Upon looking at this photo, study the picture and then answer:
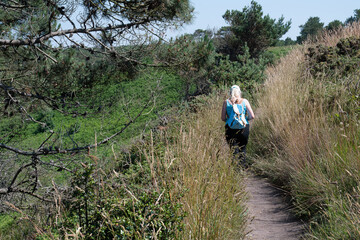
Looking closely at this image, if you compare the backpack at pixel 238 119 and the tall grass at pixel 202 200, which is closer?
the tall grass at pixel 202 200

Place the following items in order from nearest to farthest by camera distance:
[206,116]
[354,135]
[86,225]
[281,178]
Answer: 1. [86,225]
2. [354,135]
3. [281,178]
4. [206,116]

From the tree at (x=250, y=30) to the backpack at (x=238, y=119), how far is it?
12.7 m

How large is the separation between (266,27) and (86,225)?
1702cm

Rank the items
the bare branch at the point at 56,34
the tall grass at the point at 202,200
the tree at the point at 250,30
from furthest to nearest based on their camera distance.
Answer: the tree at the point at 250,30 < the bare branch at the point at 56,34 < the tall grass at the point at 202,200

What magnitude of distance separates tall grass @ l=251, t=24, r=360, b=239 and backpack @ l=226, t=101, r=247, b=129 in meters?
0.61

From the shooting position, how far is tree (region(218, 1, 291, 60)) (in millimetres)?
17484

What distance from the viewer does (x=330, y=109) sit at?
561 cm

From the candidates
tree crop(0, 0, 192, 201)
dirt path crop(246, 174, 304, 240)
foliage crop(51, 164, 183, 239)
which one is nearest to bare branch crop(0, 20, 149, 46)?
tree crop(0, 0, 192, 201)

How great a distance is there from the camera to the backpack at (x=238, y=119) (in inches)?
214

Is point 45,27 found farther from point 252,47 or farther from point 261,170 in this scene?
point 252,47

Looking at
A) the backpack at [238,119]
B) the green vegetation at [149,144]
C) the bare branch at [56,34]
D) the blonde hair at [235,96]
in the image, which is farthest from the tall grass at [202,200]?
the bare branch at [56,34]

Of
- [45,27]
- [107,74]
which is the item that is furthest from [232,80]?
[45,27]

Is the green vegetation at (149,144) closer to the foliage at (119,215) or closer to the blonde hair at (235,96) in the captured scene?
the foliage at (119,215)

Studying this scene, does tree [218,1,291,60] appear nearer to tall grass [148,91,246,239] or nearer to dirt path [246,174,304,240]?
dirt path [246,174,304,240]
